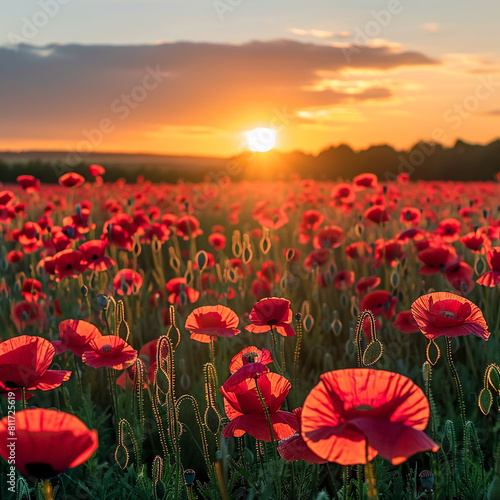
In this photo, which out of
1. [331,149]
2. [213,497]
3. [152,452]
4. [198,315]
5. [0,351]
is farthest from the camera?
Answer: [331,149]

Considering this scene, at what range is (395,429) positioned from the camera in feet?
2.65

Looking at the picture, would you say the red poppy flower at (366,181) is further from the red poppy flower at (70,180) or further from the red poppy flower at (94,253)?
the red poppy flower at (94,253)

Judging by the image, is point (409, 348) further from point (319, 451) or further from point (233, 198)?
point (233, 198)

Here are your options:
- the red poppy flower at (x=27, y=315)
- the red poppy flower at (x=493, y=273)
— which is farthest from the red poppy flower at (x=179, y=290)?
the red poppy flower at (x=493, y=273)

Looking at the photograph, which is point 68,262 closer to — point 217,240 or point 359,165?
point 217,240

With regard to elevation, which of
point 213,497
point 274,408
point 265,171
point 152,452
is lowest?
point 265,171

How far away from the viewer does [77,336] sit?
4.94ft

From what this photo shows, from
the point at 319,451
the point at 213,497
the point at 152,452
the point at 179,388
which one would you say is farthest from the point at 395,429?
the point at 179,388

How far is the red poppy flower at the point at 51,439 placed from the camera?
2.52 ft

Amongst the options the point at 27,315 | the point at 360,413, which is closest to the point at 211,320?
the point at 360,413

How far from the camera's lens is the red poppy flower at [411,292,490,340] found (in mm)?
1256

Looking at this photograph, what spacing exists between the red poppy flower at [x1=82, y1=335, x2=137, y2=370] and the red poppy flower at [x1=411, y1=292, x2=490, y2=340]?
65cm

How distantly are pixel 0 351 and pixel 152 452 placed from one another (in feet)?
3.11

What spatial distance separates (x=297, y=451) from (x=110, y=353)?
0.54 metres
